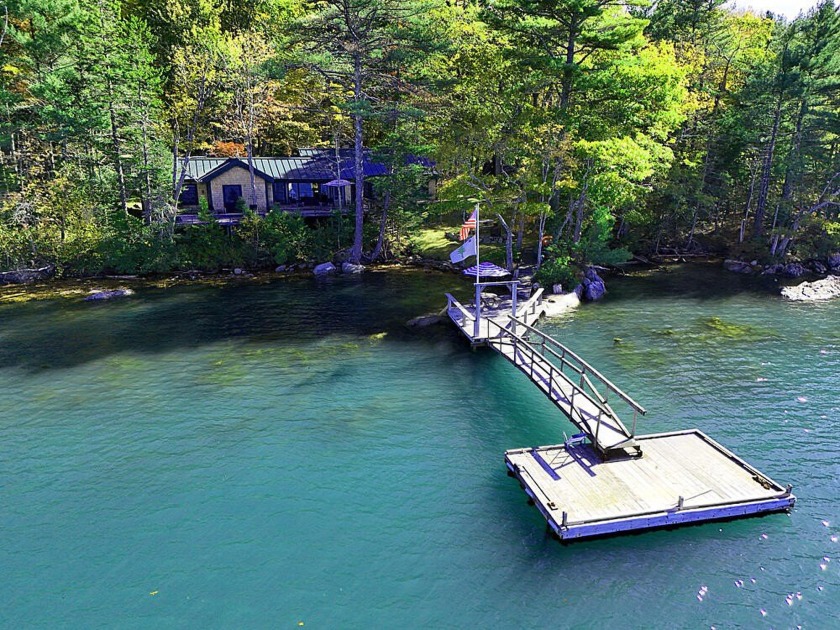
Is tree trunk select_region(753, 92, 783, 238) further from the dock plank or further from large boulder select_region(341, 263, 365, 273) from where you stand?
the dock plank

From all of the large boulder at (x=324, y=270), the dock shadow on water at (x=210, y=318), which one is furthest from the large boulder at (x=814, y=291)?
the large boulder at (x=324, y=270)

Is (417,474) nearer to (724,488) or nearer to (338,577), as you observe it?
(338,577)

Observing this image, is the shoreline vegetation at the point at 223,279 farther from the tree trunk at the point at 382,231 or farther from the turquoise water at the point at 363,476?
the turquoise water at the point at 363,476

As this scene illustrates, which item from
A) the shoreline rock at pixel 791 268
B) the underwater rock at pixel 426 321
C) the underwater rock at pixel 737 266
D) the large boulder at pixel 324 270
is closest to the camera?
the underwater rock at pixel 426 321

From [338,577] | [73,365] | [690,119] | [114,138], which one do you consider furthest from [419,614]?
[690,119]

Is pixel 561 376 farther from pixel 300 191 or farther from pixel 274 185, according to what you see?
pixel 274 185

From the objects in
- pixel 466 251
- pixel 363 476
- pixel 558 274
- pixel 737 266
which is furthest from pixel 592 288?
pixel 363 476
